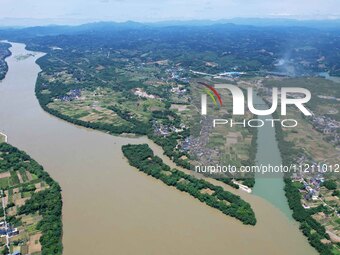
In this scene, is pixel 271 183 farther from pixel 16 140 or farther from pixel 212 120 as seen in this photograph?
pixel 16 140

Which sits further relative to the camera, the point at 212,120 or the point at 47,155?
the point at 212,120

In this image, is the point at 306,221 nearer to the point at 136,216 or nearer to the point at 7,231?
the point at 136,216

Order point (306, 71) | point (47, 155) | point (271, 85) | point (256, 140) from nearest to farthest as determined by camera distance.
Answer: point (47, 155), point (256, 140), point (271, 85), point (306, 71)

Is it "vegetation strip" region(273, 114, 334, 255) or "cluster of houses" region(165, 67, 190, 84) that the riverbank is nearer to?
Result: "vegetation strip" region(273, 114, 334, 255)

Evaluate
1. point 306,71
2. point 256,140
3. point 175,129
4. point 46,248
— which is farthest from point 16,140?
point 306,71

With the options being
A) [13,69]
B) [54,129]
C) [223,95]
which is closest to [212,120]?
[223,95]

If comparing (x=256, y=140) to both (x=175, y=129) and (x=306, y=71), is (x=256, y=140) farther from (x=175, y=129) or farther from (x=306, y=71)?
(x=306, y=71)

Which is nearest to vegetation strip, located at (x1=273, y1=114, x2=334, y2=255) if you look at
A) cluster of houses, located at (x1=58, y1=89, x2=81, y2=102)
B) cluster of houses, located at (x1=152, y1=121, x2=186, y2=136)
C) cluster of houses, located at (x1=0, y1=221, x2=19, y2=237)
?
cluster of houses, located at (x1=152, y1=121, x2=186, y2=136)

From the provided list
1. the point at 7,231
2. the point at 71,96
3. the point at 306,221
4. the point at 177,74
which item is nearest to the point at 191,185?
the point at 306,221

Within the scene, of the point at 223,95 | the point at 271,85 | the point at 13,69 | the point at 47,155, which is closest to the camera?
the point at 47,155
